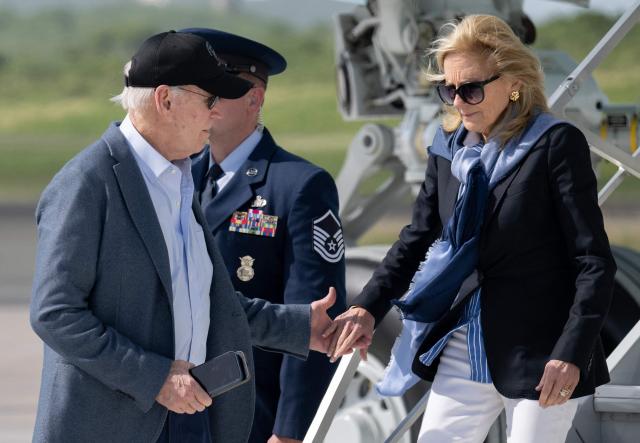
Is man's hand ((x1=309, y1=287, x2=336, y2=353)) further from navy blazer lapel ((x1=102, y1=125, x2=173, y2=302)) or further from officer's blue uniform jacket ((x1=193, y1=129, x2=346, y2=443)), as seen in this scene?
navy blazer lapel ((x1=102, y1=125, x2=173, y2=302))

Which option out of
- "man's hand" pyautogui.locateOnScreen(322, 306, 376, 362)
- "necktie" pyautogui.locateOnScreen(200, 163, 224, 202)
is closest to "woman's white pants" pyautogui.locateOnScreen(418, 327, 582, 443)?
"man's hand" pyautogui.locateOnScreen(322, 306, 376, 362)

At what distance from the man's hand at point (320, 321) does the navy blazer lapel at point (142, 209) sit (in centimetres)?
58

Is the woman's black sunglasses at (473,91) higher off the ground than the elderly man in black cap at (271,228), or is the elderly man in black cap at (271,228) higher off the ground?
the woman's black sunglasses at (473,91)

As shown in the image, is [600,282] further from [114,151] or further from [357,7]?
[357,7]

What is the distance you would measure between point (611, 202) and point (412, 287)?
87.4 ft

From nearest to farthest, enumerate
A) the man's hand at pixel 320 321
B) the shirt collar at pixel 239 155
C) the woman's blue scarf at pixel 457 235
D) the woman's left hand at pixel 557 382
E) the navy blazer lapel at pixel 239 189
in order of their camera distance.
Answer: the woman's left hand at pixel 557 382
the woman's blue scarf at pixel 457 235
the man's hand at pixel 320 321
the navy blazer lapel at pixel 239 189
the shirt collar at pixel 239 155

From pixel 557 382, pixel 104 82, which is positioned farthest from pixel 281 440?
pixel 104 82

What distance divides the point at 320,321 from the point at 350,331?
11 centimetres

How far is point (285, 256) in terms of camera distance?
3.58 metres

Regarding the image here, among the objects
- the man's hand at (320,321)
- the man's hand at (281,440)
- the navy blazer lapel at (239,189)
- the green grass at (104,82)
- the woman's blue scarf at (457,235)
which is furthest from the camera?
the green grass at (104,82)

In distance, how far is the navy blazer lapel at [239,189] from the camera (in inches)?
144

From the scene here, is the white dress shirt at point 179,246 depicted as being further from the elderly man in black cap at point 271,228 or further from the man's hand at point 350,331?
the elderly man in black cap at point 271,228

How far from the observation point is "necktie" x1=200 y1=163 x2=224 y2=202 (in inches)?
147

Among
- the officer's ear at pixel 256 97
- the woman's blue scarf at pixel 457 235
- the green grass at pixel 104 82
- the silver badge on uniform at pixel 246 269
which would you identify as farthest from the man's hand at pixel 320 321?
the green grass at pixel 104 82
